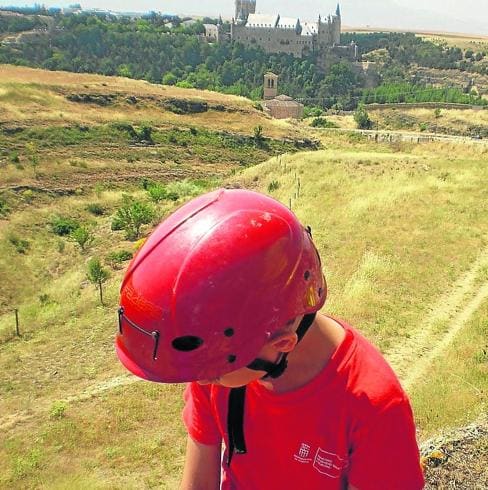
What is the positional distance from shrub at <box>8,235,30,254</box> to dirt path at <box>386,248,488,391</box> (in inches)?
783

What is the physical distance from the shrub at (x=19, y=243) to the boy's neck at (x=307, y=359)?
1005 inches

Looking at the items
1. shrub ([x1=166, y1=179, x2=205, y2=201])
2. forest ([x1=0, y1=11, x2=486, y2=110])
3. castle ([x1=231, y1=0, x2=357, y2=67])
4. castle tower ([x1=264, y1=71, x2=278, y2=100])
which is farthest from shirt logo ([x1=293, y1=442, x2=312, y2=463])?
castle ([x1=231, y1=0, x2=357, y2=67])

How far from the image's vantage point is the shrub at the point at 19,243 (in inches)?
1020

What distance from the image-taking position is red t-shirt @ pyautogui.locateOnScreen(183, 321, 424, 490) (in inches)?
88.6

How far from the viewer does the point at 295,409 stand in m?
2.43

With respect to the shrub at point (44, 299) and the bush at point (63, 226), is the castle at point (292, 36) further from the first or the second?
the shrub at point (44, 299)

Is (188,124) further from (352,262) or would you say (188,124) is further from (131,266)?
(131,266)

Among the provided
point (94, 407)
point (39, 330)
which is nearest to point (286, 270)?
point (94, 407)

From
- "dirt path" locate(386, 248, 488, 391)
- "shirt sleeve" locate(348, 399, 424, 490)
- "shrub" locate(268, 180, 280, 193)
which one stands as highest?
"shirt sleeve" locate(348, 399, 424, 490)

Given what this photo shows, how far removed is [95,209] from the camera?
103 ft

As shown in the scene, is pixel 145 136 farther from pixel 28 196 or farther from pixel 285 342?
pixel 285 342

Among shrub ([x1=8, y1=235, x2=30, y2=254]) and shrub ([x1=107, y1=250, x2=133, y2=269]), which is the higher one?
shrub ([x1=107, y1=250, x2=133, y2=269])

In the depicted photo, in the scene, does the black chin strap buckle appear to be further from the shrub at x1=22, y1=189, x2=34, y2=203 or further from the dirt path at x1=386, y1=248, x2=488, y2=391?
the shrub at x1=22, y1=189, x2=34, y2=203

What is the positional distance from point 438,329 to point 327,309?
8.19 feet
